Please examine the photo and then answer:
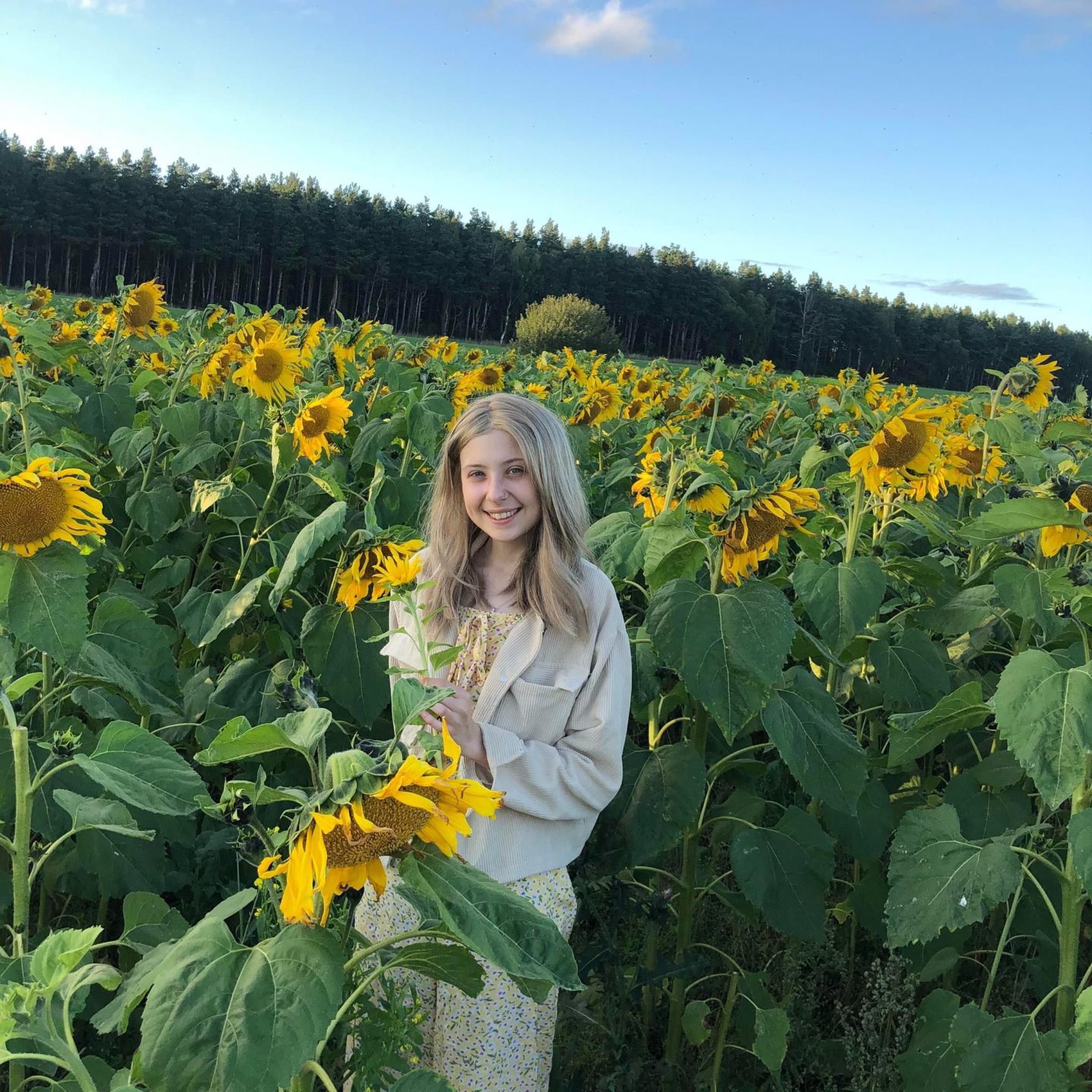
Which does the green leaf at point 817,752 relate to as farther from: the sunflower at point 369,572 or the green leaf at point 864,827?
the sunflower at point 369,572

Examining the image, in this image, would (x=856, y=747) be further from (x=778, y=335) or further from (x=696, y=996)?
(x=778, y=335)

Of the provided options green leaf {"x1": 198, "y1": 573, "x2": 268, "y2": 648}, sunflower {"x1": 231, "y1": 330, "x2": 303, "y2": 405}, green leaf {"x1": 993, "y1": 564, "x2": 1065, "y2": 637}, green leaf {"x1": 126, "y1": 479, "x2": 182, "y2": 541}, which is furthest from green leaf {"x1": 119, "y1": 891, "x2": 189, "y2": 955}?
sunflower {"x1": 231, "y1": 330, "x2": 303, "y2": 405}

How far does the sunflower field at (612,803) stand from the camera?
128cm

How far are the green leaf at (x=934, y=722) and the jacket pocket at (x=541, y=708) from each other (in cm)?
78

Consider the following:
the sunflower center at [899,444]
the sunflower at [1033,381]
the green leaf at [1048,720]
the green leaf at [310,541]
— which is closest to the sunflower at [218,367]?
the green leaf at [310,541]

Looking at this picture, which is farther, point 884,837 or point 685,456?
point 685,456

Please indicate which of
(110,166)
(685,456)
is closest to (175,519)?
(685,456)

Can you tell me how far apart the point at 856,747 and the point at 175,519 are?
2.60m

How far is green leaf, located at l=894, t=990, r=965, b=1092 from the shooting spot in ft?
7.55

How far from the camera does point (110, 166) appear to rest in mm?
56656

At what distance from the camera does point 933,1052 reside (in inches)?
92.2

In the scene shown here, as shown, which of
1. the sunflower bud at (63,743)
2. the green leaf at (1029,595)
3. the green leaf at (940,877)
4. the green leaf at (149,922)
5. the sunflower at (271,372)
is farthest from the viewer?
the sunflower at (271,372)

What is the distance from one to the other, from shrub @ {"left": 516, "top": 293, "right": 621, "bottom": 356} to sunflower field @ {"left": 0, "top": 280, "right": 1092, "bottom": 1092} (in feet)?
75.5

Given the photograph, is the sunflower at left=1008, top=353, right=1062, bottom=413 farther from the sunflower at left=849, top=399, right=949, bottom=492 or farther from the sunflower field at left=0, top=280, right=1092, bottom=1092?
the sunflower at left=849, top=399, right=949, bottom=492
